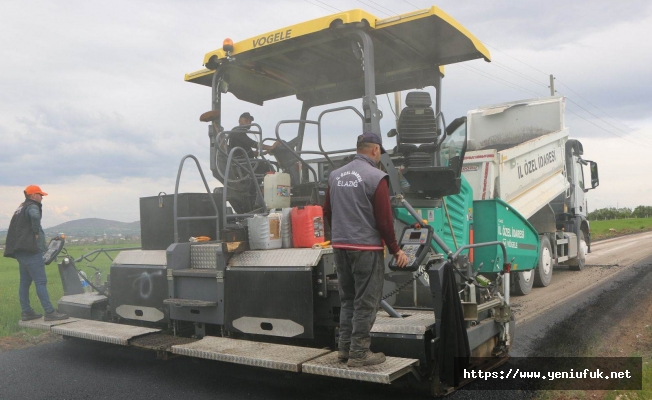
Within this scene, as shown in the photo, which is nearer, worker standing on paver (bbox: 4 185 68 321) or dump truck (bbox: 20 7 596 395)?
dump truck (bbox: 20 7 596 395)

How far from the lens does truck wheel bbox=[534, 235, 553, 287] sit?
1028 centimetres

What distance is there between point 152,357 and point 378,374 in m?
3.32

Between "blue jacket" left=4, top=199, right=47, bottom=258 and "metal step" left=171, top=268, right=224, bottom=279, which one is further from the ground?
"blue jacket" left=4, top=199, right=47, bottom=258

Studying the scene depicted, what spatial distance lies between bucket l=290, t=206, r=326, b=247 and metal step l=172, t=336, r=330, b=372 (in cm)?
93

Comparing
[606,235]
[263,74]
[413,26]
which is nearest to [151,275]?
[263,74]

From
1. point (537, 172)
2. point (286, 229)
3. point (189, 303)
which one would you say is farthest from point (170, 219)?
point (537, 172)

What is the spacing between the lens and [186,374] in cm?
532

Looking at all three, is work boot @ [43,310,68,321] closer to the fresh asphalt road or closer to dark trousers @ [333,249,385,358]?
the fresh asphalt road

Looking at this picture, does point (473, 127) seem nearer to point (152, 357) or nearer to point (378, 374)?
point (152, 357)

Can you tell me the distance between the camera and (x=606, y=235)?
26.8 metres

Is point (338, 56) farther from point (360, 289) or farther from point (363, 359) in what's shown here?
point (363, 359)

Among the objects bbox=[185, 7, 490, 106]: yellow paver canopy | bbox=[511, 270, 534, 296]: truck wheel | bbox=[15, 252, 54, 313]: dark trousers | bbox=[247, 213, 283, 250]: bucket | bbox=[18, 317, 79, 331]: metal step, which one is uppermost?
bbox=[185, 7, 490, 106]: yellow paver canopy

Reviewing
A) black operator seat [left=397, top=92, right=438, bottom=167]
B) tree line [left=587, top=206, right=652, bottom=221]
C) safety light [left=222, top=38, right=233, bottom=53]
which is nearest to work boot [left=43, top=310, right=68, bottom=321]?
safety light [left=222, top=38, right=233, bottom=53]

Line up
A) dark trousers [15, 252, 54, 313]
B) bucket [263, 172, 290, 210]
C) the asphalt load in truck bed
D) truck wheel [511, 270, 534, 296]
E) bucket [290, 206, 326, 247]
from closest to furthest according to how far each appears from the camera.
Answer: the asphalt load in truck bed → bucket [290, 206, 326, 247] → bucket [263, 172, 290, 210] → dark trousers [15, 252, 54, 313] → truck wheel [511, 270, 534, 296]
